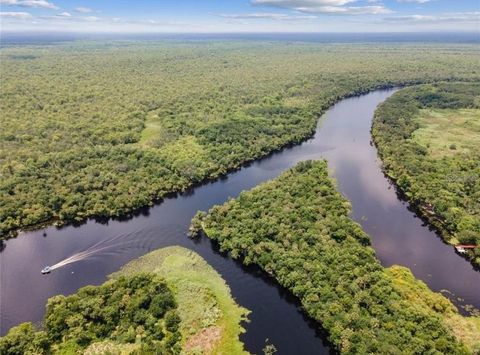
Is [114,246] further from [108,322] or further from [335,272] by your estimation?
[335,272]

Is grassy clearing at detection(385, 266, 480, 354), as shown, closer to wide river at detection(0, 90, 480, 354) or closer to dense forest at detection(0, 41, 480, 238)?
wide river at detection(0, 90, 480, 354)

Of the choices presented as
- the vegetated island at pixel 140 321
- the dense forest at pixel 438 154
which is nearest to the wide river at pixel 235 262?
the vegetated island at pixel 140 321

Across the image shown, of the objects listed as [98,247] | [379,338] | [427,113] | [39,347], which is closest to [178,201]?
[98,247]

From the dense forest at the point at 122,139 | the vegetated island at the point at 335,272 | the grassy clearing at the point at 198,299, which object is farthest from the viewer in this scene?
the dense forest at the point at 122,139

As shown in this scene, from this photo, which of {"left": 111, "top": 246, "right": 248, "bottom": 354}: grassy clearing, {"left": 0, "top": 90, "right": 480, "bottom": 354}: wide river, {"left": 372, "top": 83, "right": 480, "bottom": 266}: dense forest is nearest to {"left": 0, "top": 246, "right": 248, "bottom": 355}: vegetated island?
{"left": 111, "top": 246, "right": 248, "bottom": 354}: grassy clearing

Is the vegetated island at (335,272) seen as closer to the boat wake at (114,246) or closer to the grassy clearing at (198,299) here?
the grassy clearing at (198,299)

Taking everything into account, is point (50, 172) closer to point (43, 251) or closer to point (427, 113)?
point (43, 251)
